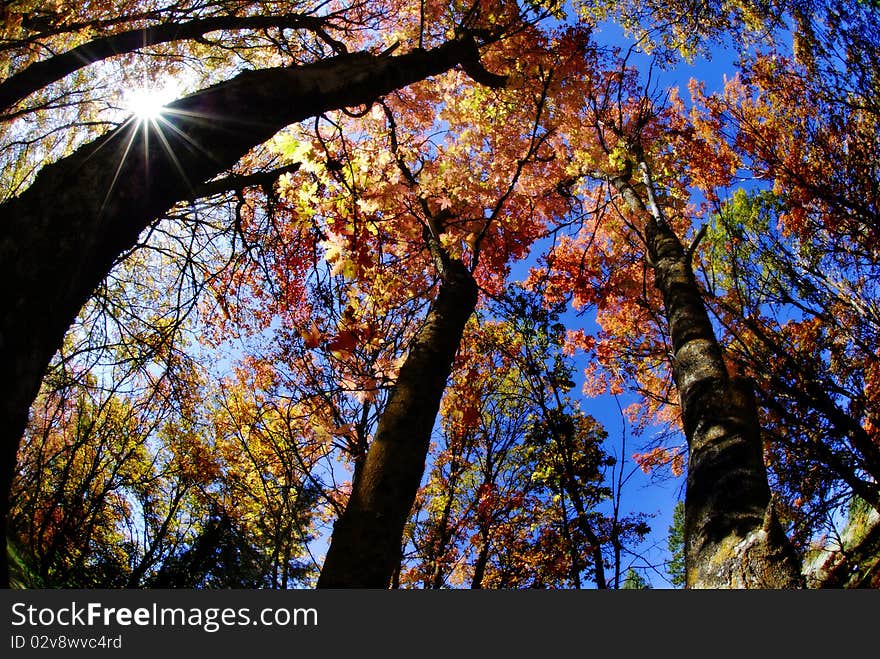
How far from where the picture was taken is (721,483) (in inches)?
92.3

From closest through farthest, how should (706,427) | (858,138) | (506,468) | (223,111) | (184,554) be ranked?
1. (223,111)
2. (706,427)
3. (858,138)
4. (506,468)
5. (184,554)

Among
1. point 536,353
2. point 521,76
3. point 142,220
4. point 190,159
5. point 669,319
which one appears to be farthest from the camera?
point 536,353

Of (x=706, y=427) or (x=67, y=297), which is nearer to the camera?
(x=67, y=297)

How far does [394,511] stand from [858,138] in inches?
363

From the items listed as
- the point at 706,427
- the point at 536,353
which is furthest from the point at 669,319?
the point at 536,353

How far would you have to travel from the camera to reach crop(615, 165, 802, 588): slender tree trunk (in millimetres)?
1868

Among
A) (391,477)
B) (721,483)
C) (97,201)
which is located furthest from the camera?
Result: (391,477)

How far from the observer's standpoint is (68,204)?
1600mm

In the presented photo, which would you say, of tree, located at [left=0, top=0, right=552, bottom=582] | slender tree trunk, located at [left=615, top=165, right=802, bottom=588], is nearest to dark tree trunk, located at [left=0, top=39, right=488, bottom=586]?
tree, located at [left=0, top=0, right=552, bottom=582]

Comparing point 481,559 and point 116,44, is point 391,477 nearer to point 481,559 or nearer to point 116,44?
point 116,44

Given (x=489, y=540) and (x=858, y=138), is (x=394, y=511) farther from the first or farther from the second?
(x=858, y=138)

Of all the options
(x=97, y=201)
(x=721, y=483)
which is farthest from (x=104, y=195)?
(x=721, y=483)

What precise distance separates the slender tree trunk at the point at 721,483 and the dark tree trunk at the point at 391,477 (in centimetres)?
153

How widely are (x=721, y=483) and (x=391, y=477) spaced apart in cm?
181
